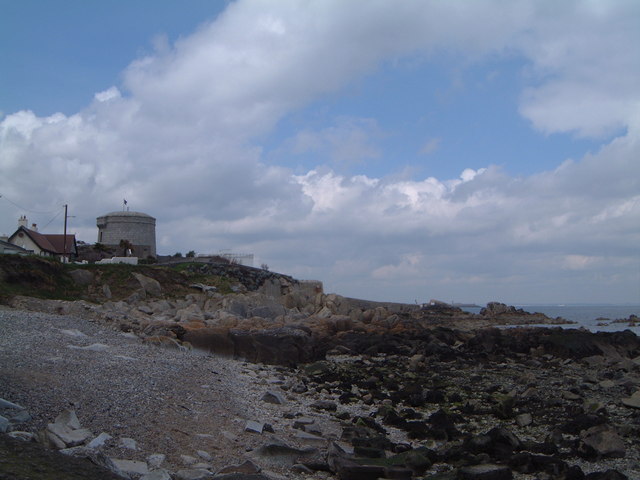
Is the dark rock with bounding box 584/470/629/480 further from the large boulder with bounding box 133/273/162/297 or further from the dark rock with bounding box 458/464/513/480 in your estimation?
the large boulder with bounding box 133/273/162/297

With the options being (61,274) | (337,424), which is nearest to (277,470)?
(337,424)

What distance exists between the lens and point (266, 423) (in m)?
9.45

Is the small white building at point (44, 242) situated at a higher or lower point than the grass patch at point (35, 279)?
higher

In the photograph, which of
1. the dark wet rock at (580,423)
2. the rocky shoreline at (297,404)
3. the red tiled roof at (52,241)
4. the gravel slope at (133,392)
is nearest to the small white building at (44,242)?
the red tiled roof at (52,241)

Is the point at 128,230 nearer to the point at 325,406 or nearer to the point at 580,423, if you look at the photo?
the point at 325,406

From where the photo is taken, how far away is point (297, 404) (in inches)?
461

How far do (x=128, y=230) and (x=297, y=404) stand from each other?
4093 centimetres

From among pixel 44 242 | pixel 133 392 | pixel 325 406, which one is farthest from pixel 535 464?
pixel 44 242

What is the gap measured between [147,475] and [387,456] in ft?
11.7

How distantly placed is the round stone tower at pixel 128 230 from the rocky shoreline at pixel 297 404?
99.5 ft

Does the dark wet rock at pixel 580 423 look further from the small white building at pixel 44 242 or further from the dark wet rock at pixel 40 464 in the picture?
the small white building at pixel 44 242

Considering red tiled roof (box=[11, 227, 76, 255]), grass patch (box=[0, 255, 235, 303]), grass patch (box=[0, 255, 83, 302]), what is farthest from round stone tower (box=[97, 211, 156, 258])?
grass patch (box=[0, 255, 83, 302])

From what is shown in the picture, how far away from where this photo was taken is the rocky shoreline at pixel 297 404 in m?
7.08

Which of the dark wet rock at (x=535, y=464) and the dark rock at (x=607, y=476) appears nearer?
the dark rock at (x=607, y=476)
